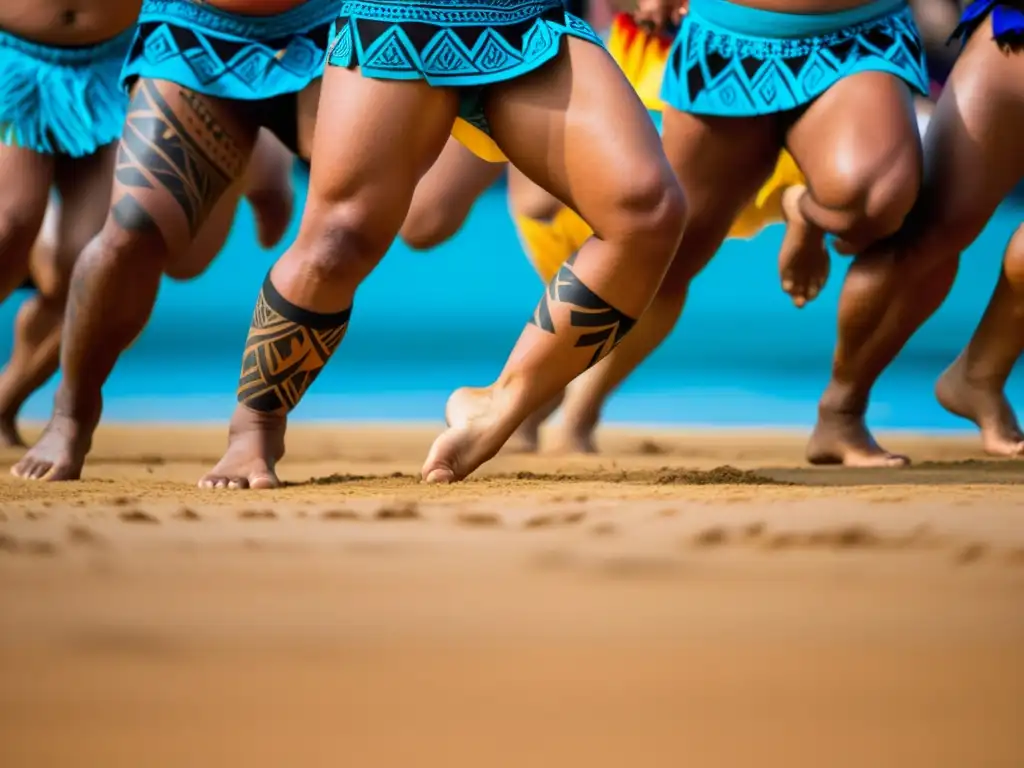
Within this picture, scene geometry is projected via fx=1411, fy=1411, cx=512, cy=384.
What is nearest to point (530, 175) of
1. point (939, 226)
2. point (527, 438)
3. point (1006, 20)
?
point (939, 226)

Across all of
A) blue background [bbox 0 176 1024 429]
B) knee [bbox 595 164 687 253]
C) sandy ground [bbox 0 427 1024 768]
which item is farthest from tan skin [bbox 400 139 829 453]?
blue background [bbox 0 176 1024 429]

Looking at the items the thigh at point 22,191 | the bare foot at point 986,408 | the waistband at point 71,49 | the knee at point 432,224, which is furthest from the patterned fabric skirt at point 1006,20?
the thigh at point 22,191

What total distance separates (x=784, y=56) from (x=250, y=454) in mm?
1157

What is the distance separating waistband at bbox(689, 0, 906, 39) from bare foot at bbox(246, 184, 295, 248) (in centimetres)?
101

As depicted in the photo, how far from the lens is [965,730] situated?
2.48ft

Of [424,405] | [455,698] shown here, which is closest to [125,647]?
[455,698]

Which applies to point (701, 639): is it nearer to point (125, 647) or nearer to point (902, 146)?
point (125, 647)

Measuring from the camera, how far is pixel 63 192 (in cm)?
298

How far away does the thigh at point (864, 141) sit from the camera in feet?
7.72

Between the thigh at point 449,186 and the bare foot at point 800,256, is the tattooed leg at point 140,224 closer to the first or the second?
the thigh at point 449,186

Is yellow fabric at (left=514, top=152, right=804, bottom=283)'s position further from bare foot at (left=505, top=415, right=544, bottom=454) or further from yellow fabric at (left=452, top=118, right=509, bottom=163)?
yellow fabric at (left=452, top=118, right=509, bottom=163)

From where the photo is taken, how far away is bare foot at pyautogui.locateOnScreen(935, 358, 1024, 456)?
2953mm

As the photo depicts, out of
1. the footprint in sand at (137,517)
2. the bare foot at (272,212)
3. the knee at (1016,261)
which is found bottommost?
the footprint in sand at (137,517)

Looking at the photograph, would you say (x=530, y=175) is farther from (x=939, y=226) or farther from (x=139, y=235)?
(x=939, y=226)
